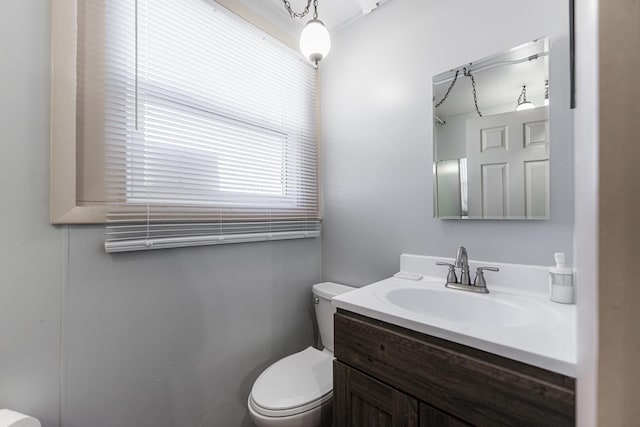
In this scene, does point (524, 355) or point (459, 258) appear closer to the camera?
point (524, 355)

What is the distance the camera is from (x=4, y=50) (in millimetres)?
820

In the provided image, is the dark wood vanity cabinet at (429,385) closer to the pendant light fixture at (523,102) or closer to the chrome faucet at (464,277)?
the chrome faucet at (464,277)

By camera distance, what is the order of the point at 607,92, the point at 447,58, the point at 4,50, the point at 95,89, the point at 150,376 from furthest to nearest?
the point at 447,58, the point at 150,376, the point at 95,89, the point at 4,50, the point at 607,92

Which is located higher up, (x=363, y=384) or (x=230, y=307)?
(x=230, y=307)

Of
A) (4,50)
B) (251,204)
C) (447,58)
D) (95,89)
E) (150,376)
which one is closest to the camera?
(4,50)

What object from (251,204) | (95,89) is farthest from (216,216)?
(95,89)

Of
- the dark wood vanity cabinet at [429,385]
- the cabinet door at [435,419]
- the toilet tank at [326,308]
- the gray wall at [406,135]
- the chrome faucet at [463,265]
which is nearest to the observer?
the dark wood vanity cabinet at [429,385]

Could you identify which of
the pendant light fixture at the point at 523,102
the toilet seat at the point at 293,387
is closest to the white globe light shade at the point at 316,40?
the pendant light fixture at the point at 523,102

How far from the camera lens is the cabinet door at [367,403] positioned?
803mm

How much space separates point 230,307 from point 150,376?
41cm

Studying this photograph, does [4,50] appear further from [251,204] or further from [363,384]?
[363,384]

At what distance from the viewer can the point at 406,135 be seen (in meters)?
1.40

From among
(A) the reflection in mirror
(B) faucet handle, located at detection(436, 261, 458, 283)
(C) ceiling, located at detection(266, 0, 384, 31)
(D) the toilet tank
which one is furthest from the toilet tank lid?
(C) ceiling, located at detection(266, 0, 384, 31)

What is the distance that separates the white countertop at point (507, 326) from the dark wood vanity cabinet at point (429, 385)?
0.09 ft
